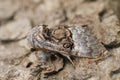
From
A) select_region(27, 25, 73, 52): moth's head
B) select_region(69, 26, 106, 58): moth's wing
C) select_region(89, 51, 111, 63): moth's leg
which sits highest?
select_region(27, 25, 73, 52): moth's head

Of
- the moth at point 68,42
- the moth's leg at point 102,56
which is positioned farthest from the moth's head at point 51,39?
the moth's leg at point 102,56

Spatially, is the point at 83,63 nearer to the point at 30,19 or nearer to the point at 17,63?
the point at 17,63

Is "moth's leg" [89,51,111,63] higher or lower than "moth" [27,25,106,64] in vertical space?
lower

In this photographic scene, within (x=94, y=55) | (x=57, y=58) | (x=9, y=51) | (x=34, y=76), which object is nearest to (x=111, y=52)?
(x=94, y=55)

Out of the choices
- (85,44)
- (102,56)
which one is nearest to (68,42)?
(85,44)

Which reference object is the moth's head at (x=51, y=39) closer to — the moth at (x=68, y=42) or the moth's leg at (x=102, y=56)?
the moth at (x=68, y=42)

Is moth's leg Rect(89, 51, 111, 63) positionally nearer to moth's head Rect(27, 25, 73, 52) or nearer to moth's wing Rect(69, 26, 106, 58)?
moth's wing Rect(69, 26, 106, 58)

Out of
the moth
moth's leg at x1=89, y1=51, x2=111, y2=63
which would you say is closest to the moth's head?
the moth
